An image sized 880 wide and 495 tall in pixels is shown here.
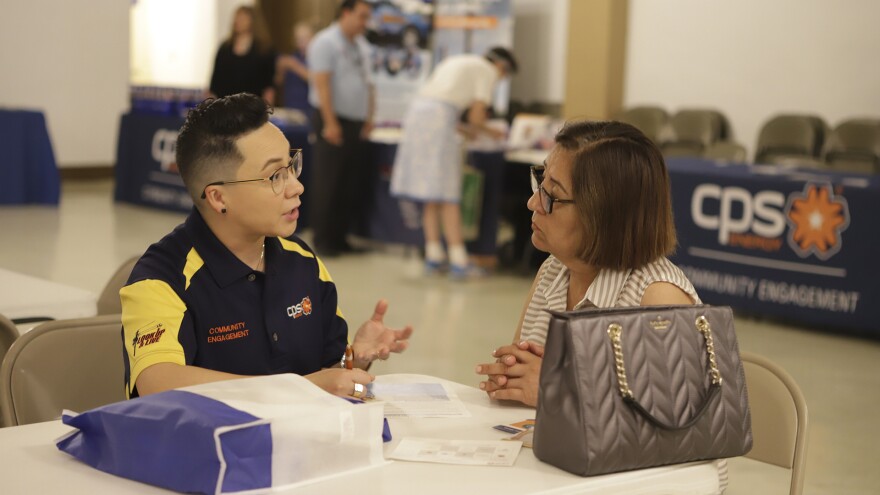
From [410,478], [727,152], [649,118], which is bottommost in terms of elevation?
[727,152]

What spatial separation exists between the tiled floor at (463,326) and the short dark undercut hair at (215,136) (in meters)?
2.15

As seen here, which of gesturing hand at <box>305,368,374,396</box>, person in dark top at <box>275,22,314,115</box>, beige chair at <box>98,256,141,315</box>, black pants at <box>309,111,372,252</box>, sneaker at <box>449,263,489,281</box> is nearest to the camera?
gesturing hand at <box>305,368,374,396</box>

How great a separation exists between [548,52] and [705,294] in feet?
19.2

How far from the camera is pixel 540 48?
39.1 feet

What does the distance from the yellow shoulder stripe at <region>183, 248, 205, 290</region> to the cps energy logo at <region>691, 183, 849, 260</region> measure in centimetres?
463

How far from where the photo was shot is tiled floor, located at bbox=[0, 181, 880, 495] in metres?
3.99

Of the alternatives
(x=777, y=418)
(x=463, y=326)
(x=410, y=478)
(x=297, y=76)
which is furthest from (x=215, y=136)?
(x=297, y=76)

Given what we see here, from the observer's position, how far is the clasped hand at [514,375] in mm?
1953

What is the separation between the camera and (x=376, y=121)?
480 inches

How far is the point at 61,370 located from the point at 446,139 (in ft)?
17.2

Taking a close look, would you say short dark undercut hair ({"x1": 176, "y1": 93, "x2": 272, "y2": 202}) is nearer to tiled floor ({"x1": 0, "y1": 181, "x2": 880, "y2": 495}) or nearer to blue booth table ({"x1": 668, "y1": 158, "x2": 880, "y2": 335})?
tiled floor ({"x1": 0, "y1": 181, "x2": 880, "y2": 495})

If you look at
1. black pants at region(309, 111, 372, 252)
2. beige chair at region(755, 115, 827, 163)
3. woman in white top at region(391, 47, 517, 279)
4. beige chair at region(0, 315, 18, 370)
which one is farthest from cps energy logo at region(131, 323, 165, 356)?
beige chair at region(755, 115, 827, 163)

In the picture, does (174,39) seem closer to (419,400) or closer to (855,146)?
(855,146)

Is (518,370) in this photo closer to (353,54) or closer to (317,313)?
(317,313)
